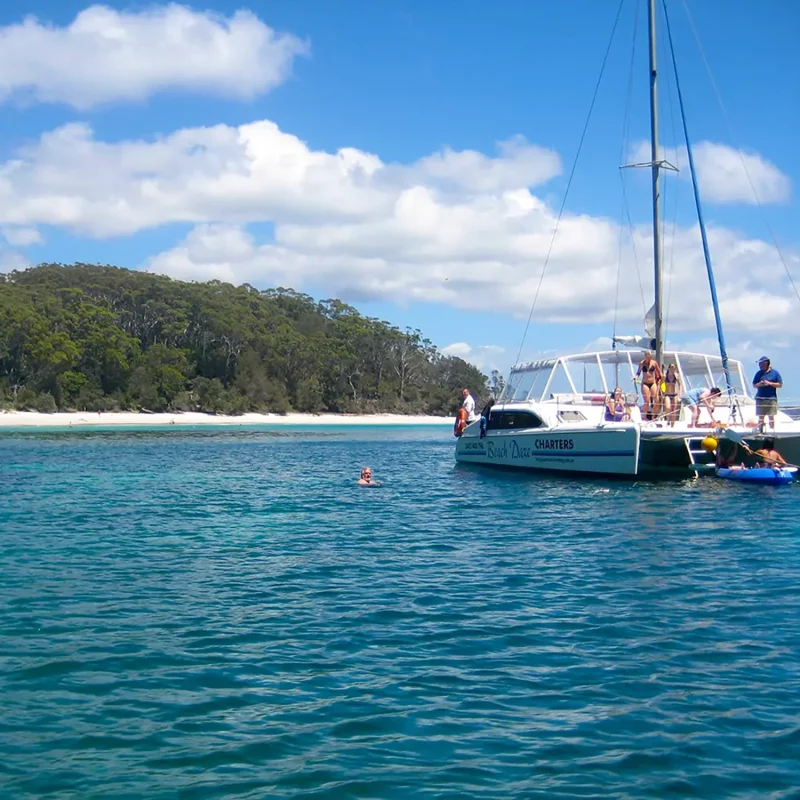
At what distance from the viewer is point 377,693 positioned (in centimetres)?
744

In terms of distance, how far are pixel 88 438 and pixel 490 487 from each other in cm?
3500

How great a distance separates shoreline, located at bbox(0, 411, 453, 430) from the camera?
71.5 metres

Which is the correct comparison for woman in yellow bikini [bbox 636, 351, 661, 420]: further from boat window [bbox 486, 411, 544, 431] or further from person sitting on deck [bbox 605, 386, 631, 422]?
boat window [bbox 486, 411, 544, 431]

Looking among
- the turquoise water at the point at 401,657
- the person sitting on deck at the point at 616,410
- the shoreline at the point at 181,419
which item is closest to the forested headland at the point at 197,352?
the shoreline at the point at 181,419

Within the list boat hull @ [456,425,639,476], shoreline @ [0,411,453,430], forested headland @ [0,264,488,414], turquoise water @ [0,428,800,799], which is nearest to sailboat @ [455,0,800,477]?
boat hull @ [456,425,639,476]

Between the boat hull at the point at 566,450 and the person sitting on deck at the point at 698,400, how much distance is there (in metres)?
2.13

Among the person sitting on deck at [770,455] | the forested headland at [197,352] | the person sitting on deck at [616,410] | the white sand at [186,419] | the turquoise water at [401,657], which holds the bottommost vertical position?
the turquoise water at [401,657]

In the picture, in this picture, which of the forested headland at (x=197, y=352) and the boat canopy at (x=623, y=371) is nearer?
the boat canopy at (x=623, y=371)

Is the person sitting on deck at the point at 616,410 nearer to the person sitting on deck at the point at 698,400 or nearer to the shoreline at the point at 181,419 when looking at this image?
the person sitting on deck at the point at 698,400

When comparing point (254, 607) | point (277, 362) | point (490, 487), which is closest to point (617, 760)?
point (254, 607)

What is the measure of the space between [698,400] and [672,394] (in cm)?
101

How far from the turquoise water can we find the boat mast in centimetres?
964

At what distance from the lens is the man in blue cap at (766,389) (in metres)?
23.6

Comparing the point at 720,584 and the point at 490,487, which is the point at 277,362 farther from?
the point at 720,584
